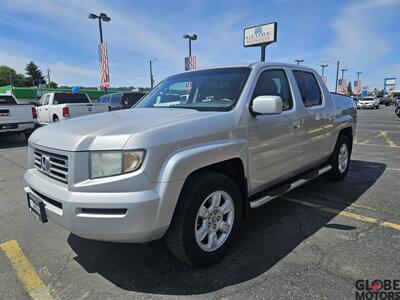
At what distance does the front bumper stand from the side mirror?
1.32m

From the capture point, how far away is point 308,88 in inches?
166

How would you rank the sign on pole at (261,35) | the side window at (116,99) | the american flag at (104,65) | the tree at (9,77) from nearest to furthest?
the side window at (116,99), the american flag at (104,65), the sign on pole at (261,35), the tree at (9,77)

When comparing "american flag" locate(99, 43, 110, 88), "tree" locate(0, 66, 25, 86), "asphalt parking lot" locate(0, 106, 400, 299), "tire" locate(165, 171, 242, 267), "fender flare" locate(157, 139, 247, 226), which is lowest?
"asphalt parking lot" locate(0, 106, 400, 299)

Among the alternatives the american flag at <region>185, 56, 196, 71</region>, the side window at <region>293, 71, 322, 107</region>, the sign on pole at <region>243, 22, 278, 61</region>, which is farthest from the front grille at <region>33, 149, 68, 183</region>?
the sign on pole at <region>243, 22, 278, 61</region>

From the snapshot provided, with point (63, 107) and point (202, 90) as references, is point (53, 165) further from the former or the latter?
point (63, 107)

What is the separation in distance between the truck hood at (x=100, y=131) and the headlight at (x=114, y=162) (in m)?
0.05

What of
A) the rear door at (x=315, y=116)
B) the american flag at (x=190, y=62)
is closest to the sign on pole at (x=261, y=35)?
the american flag at (x=190, y=62)

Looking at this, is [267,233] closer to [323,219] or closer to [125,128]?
[323,219]

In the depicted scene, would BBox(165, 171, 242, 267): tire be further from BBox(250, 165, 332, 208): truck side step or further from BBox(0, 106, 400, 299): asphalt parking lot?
BBox(250, 165, 332, 208): truck side step

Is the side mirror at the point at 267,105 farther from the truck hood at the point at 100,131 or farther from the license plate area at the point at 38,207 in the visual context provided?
the license plate area at the point at 38,207

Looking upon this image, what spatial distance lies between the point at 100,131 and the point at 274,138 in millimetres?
1878

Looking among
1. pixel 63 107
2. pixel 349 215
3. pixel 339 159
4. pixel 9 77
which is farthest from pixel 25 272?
pixel 9 77

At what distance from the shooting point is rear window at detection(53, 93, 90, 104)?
12766 mm

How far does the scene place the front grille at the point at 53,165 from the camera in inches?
90.9
